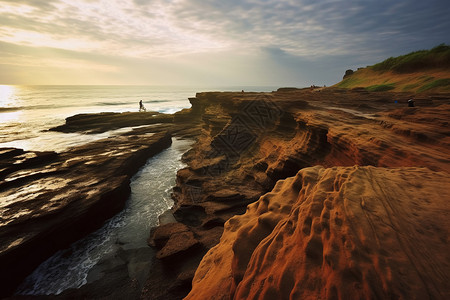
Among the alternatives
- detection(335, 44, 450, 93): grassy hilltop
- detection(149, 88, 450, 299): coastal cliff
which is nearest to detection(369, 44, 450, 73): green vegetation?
detection(335, 44, 450, 93): grassy hilltop

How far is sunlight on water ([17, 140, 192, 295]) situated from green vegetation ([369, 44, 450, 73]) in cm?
3028

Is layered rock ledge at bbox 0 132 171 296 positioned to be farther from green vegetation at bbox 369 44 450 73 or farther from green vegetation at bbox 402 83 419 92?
green vegetation at bbox 369 44 450 73

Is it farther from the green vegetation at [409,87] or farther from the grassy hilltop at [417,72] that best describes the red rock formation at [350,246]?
the green vegetation at [409,87]

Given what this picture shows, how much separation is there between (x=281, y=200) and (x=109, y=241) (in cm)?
882

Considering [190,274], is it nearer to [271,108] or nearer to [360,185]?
[360,185]

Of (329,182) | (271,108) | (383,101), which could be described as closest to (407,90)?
(383,101)

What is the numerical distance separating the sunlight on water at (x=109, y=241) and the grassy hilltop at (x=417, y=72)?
77.7 ft

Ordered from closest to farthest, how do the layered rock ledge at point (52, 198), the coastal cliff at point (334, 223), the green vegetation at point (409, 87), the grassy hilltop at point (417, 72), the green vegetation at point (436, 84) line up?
the coastal cliff at point (334, 223)
the layered rock ledge at point (52, 198)
the green vegetation at point (436, 84)
the grassy hilltop at point (417, 72)
the green vegetation at point (409, 87)

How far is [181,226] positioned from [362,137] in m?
8.40

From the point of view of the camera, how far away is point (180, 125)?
32375mm

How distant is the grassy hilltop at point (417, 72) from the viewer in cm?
1757

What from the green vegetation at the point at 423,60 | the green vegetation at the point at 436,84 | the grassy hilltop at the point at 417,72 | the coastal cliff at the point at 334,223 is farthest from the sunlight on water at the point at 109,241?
the green vegetation at the point at 423,60

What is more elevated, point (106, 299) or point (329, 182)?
point (329, 182)

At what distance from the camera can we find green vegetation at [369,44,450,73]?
20.6 metres
